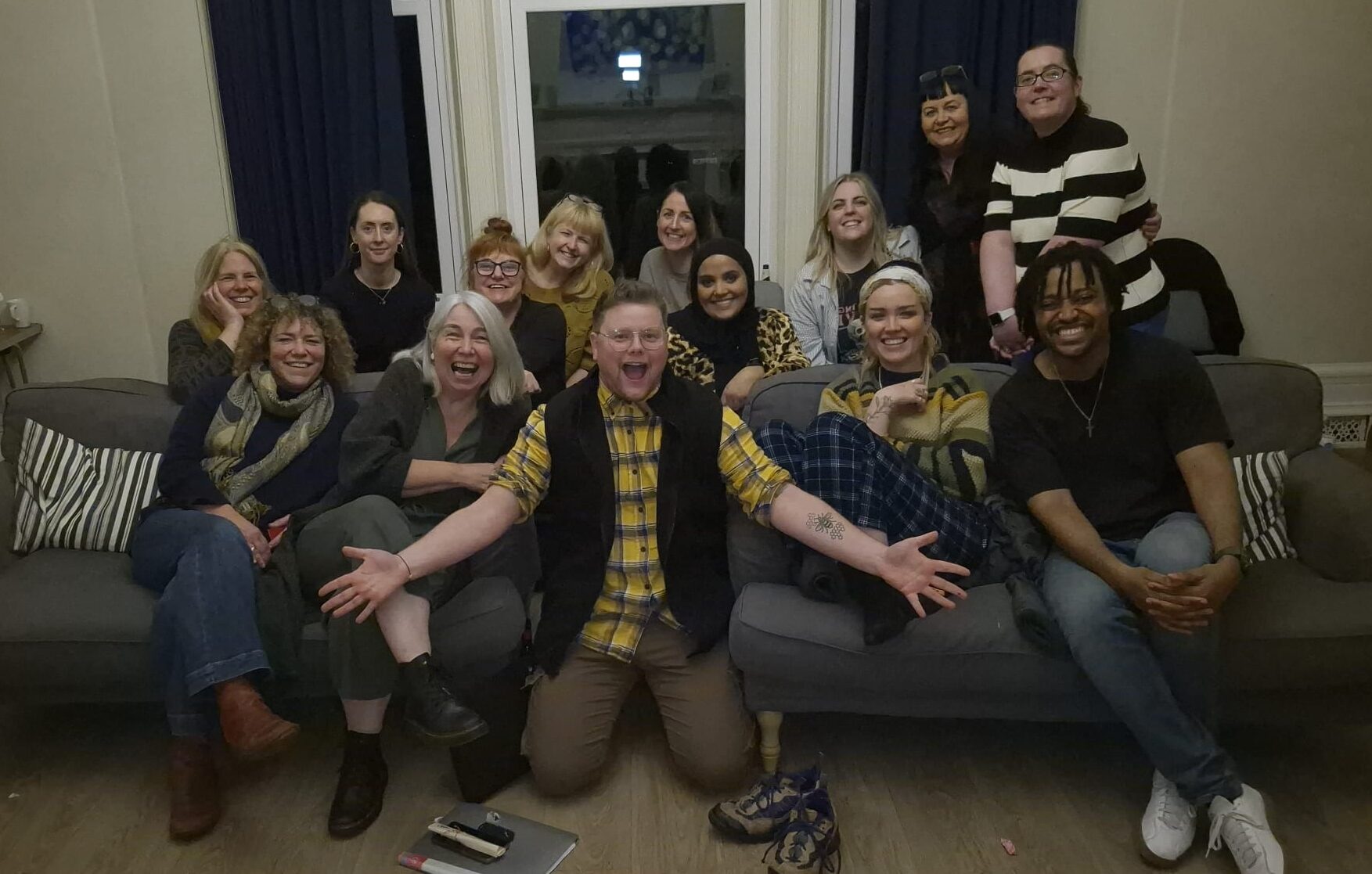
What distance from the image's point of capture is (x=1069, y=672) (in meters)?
1.90

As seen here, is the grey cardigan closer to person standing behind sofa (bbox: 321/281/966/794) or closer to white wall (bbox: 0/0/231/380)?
person standing behind sofa (bbox: 321/281/966/794)

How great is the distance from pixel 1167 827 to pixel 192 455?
7.42ft

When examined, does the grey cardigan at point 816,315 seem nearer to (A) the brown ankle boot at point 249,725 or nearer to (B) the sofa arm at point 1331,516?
(B) the sofa arm at point 1331,516

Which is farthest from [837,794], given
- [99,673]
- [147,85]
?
[147,85]

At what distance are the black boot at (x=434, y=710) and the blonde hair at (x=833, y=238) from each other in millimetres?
1636

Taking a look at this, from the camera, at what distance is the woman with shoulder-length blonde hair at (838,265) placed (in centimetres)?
279

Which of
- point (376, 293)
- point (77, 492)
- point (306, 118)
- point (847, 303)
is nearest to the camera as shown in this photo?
point (77, 492)

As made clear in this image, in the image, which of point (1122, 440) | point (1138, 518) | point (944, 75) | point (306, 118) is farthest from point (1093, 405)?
point (306, 118)

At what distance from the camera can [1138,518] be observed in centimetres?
199

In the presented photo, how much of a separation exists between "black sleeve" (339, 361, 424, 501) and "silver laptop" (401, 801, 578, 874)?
733 millimetres

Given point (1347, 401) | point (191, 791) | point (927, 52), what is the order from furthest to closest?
point (1347, 401), point (927, 52), point (191, 791)

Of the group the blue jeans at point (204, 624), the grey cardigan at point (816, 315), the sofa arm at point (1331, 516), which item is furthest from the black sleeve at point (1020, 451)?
the blue jeans at point (204, 624)

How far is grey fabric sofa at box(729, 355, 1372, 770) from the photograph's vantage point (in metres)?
1.87

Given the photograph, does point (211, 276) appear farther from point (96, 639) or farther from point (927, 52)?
point (927, 52)
